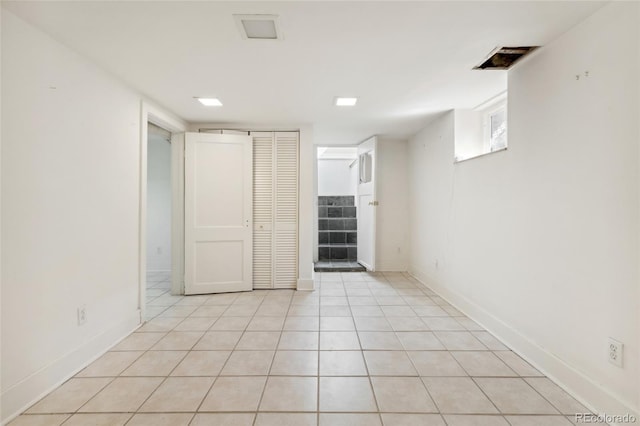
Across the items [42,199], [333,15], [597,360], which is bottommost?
[597,360]

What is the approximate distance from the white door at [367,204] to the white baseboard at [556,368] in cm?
202

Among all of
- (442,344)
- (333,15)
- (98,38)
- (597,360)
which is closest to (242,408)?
(442,344)

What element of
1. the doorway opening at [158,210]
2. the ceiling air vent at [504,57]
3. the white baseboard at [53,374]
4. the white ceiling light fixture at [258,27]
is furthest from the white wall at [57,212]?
the ceiling air vent at [504,57]

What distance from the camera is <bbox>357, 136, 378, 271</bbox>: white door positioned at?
468 centimetres

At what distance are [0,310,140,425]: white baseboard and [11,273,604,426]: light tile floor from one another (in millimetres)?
49

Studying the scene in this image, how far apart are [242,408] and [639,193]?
2.29 metres

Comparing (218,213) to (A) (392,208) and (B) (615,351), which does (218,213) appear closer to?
(A) (392,208)

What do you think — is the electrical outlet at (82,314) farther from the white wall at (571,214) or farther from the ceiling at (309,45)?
the white wall at (571,214)

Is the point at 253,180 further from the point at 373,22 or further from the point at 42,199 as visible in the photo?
the point at 373,22

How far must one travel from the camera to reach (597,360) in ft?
5.16

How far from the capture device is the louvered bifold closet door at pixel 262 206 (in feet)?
12.6

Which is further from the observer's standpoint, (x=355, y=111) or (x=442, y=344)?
(x=355, y=111)

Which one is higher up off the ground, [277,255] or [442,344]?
[277,255]

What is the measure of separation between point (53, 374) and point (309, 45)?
104 inches
